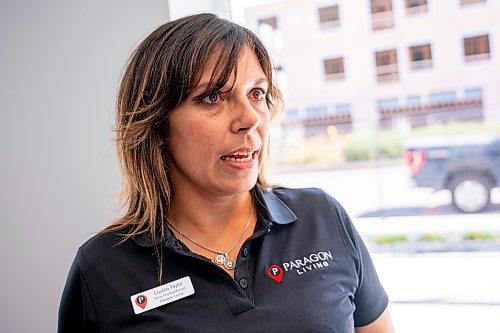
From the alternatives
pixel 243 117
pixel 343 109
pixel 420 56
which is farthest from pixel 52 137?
pixel 420 56

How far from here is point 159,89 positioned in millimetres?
1184

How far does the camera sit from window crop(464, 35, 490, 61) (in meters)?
1.54

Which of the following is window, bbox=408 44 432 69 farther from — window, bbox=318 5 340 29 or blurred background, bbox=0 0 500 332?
window, bbox=318 5 340 29

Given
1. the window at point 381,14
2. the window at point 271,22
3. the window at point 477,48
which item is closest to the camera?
the window at point 477,48

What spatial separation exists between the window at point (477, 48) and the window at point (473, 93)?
91 mm

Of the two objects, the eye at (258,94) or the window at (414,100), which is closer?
the eye at (258,94)

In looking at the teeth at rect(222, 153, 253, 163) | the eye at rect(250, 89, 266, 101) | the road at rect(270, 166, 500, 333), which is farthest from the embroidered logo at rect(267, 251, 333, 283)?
the road at rect(270, 166, 500, 333)

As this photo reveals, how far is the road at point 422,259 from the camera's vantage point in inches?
65.2

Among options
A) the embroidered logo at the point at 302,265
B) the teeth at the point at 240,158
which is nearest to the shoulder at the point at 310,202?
the embroidered logo at the point at 302,265

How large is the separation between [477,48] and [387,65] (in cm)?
26

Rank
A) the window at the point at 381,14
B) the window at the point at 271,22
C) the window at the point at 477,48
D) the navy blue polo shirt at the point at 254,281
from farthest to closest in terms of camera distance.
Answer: the window at the point at 271,22, the window at the point at 381,14, the window at the point at 477,48, the navy blue polo shirt at the point at 254,281

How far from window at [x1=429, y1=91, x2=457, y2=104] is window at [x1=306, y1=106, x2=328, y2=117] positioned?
335 millimetres

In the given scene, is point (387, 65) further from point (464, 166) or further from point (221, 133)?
point (221, 133)

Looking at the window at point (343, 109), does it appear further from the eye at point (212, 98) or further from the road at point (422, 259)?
the eye at point (212, 98)
